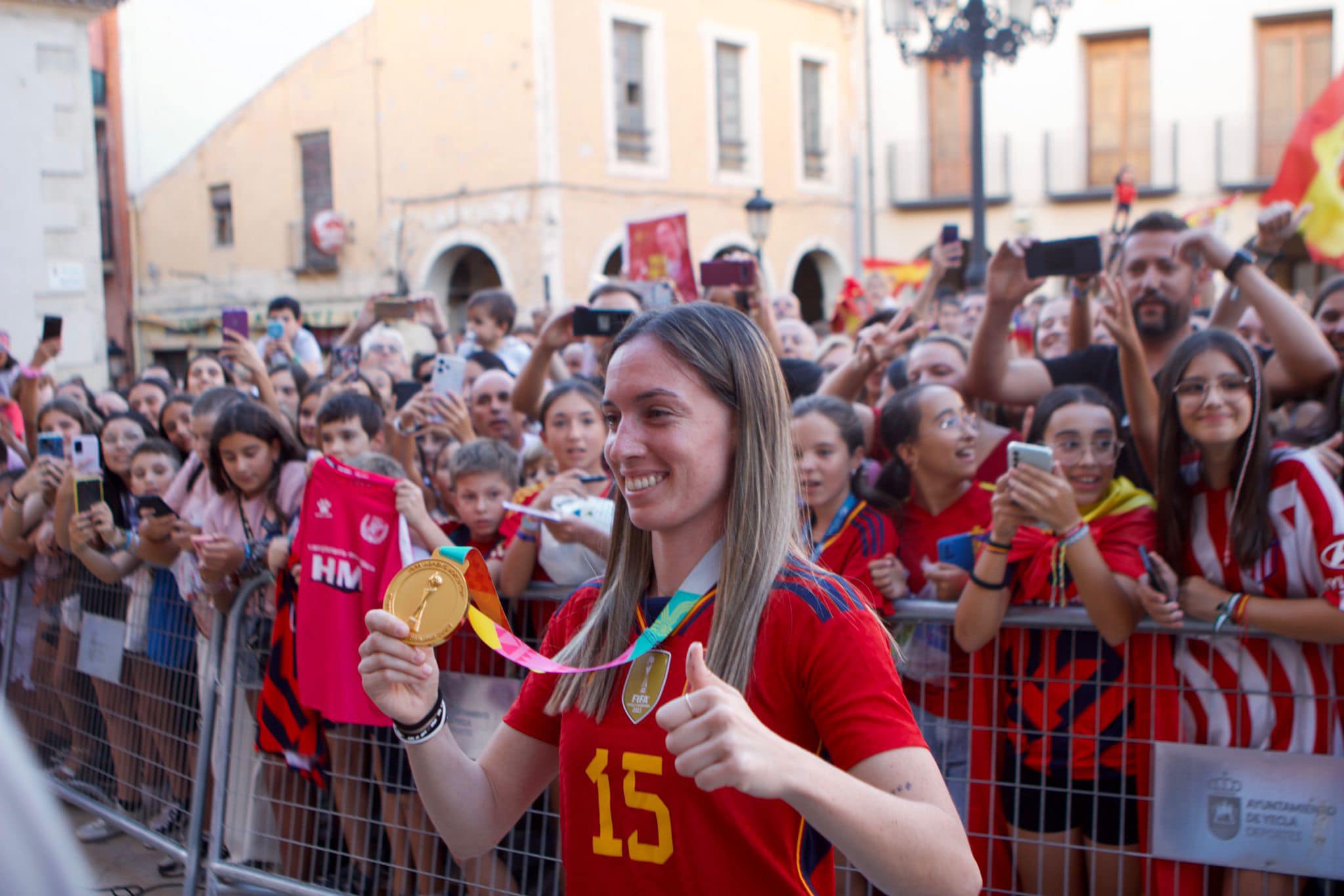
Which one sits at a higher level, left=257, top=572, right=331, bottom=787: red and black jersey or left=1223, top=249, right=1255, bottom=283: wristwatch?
left=1223, top=249, right=1255, bottom=283: wristwatch

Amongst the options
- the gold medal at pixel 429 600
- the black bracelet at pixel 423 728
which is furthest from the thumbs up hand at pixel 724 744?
the black bracelet at pixel 423 728

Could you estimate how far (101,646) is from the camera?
4.86 meters

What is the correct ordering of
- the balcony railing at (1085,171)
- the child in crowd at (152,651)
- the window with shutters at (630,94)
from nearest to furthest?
the child in crowd at (152,651), the window with shutters at (630,94), the balcony railing at (1085,171)

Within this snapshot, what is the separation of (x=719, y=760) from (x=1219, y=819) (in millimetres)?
1972

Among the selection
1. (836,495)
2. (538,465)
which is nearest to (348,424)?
(538,465)

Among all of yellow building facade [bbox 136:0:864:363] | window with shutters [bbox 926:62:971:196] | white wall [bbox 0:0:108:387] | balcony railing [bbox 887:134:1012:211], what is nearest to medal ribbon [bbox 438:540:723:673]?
white wall [bbox 0:0:108:387]

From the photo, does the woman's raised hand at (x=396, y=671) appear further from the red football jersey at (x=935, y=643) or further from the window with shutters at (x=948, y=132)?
the window with shutters at (x=948, y=132)

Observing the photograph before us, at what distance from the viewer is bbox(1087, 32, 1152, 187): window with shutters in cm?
2066

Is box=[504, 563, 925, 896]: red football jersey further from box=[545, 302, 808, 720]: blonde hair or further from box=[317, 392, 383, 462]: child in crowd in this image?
box=[317, 392, 383, 462]: child in crowd

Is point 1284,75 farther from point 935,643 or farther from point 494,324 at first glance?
point 935,643

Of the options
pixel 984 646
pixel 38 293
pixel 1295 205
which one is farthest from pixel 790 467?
pixel 38 293

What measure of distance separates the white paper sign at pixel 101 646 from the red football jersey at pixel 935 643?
3150mm

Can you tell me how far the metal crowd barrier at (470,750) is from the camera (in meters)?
2.81

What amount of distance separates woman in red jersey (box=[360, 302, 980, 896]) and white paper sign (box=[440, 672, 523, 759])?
1.57 metres
